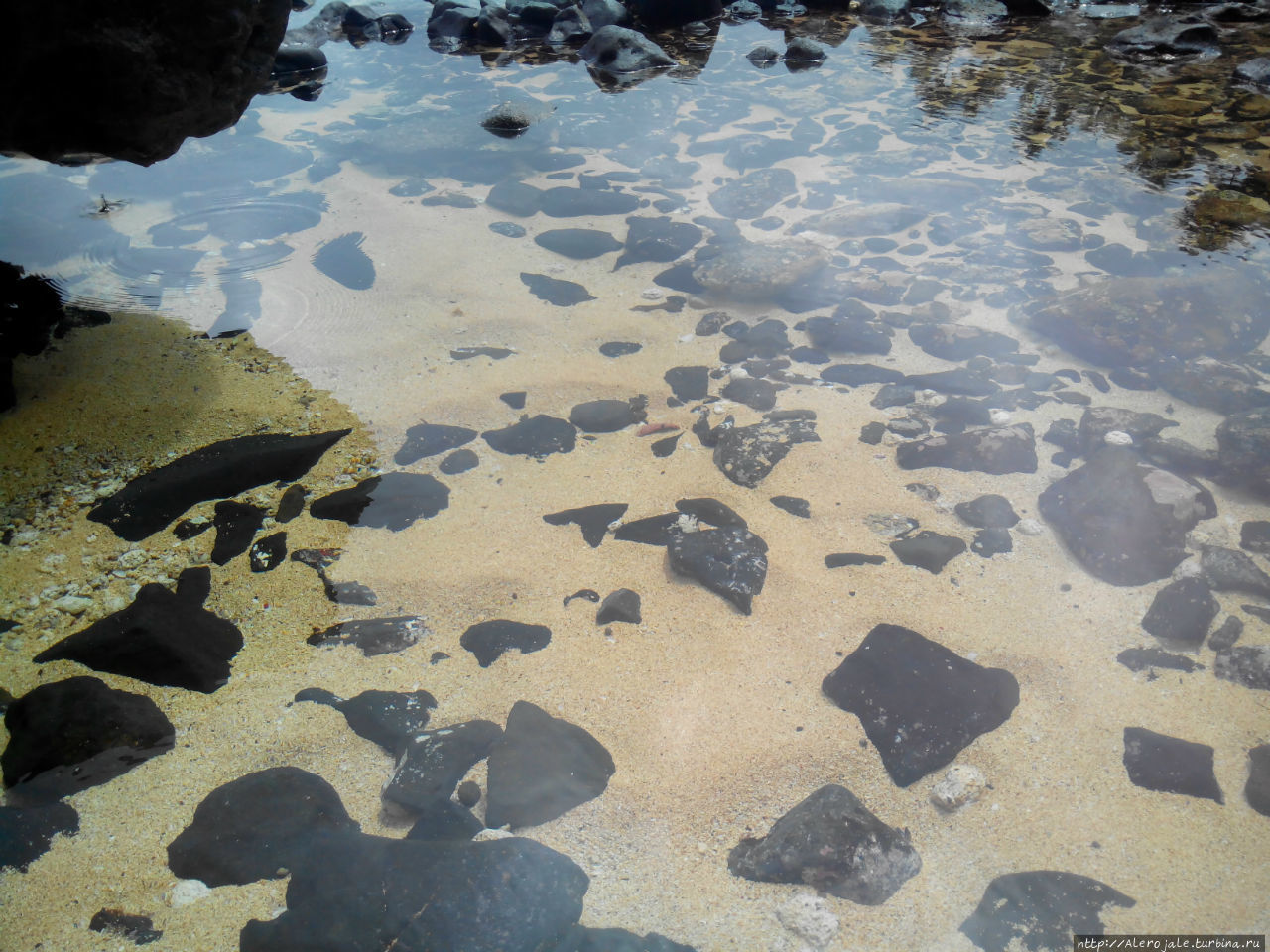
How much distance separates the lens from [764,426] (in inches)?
131

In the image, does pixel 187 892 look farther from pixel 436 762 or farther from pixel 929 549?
pixel 929 549

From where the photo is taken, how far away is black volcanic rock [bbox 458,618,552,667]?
95.1 inches

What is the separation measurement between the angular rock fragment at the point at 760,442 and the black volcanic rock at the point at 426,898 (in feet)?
5.40

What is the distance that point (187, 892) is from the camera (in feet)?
5.99

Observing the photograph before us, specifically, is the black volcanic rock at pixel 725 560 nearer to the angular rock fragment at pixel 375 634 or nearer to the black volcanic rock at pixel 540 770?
the black volcanic rock at pixel 540 770

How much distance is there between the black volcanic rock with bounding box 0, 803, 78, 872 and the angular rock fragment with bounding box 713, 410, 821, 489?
7.55ft

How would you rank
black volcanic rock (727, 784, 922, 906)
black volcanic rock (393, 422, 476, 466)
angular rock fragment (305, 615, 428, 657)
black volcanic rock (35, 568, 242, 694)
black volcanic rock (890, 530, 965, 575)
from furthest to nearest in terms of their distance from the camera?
1. black volcanic rock (393, 422, 476, 466)
2. black volcanic rock (890, 530, 965, 575)
3. angular rock fragment (305, 615, 428, 657)
4. black volcanic rock (35, 568, 242, 694)
5. black volcanic rock (727, 784, 922, 906)

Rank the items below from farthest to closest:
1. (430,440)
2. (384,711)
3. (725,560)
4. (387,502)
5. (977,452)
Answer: (430,440), (977,452), (387,502), (725,560), (384,711)

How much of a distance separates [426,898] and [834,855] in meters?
0.97

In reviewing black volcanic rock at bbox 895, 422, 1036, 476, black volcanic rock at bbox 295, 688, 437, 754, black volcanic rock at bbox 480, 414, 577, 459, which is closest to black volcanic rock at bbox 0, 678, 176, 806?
black volcanic rock at bbox 295, 688, 437, 754

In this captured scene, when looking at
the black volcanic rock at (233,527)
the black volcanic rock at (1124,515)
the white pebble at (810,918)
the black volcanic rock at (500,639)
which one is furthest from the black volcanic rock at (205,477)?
the black volcanic rock at (1124,515)

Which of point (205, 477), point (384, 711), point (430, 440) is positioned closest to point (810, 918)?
point (384, 711)

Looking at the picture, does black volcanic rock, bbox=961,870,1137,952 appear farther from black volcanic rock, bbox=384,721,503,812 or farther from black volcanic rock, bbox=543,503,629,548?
black volcanic rock, bbox=543,503,629,548

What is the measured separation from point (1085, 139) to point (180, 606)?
6695mm
